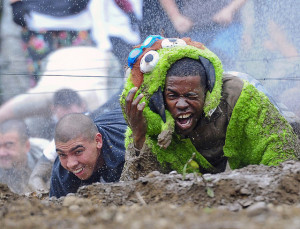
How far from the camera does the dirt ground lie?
1756mm

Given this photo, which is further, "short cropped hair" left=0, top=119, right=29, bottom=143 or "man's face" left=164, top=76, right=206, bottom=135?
"short cropped hair" left=0, top=119, right=29, bottom=143

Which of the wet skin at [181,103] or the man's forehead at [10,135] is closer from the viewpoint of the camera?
the wet skin at [181,103]

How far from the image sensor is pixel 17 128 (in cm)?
607

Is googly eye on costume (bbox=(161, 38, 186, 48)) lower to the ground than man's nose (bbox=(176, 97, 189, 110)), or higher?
higher

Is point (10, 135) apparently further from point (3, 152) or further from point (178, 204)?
point (178, 204)

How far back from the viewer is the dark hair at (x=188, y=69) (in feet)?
11.5

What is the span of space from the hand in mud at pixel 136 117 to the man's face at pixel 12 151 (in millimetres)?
2545

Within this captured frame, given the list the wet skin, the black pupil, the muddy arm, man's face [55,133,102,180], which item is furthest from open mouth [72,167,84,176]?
the black pupil

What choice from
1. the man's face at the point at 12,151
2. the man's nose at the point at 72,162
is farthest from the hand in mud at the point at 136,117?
the man's face at the point at 12,151

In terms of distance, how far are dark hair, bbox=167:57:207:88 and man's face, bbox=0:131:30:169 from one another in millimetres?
2863

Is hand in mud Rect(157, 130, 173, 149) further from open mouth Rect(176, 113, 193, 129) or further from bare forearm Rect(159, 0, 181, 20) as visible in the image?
bare forearm Rect(159, 0, 181, 20)

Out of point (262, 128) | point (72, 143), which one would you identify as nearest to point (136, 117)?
point (262, 128)

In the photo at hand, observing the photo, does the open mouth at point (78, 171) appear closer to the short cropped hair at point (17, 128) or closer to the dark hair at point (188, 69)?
the dark hair at point (188, 69)

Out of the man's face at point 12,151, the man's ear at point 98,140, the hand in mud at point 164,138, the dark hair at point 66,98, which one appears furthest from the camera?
the dark hair at point 66,98
